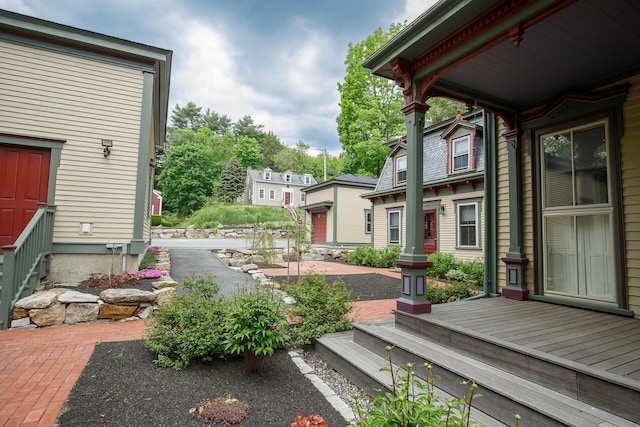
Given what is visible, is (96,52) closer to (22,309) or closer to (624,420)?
(22,309)

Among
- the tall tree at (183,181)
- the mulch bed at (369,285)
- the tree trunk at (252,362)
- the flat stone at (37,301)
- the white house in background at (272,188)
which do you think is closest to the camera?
the tree trunk at (252,362)

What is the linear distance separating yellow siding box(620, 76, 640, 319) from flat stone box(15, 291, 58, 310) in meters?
7.60

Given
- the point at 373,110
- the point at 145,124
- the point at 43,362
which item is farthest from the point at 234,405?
the point at 373,110

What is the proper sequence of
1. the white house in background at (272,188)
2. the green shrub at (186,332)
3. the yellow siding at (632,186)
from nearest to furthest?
the green shrub at (186,332), the yellow siding at (632,186), the white house in background at (272,188)

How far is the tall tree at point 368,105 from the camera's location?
2039 centimetres

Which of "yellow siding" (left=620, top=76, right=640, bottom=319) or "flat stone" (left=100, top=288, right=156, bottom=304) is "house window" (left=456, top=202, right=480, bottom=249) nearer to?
"yellow siding" (left=620, top=76, right=640, bottom=319)

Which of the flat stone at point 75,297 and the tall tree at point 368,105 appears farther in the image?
the tall tree at point 368,105

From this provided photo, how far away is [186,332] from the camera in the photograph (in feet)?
10.8

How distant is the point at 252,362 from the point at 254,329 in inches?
15.9

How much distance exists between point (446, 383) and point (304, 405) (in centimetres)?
119

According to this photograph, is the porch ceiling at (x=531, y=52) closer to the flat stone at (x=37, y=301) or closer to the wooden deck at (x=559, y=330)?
the wooden deck at (x=559, y=330)

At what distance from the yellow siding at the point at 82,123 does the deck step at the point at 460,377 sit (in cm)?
540

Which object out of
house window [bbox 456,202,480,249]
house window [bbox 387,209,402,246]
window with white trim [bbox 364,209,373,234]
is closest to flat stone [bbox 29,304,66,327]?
Result: house window [bbox 456,202,480,249]

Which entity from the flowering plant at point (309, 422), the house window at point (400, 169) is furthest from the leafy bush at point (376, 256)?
the flowering plant at point (309, 422)
